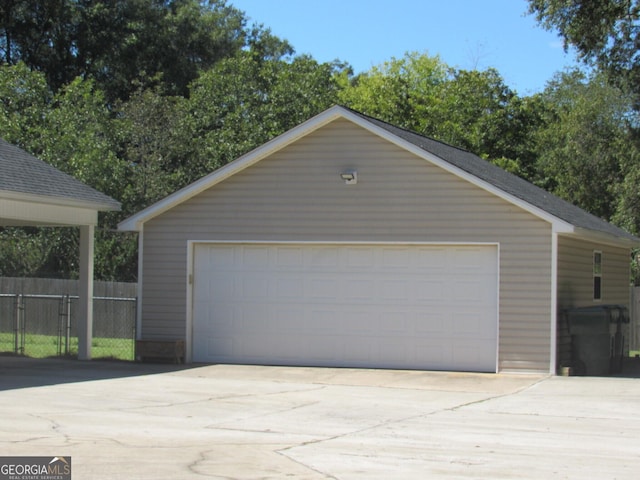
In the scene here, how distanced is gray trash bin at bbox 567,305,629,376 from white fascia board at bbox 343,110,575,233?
165 cm

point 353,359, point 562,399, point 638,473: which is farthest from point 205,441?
point 353,359

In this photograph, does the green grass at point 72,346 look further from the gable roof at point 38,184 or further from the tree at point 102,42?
the tree at point 102,42

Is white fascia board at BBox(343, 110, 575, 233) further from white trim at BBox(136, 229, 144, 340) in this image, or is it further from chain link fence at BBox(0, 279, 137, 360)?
chain link fence at BBox(0, 279, 137, 360)

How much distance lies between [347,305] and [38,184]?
606 centimetres

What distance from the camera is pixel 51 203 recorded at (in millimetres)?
17250

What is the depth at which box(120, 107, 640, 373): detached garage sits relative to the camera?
1716cm

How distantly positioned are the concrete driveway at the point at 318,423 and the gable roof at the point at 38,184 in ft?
10.1

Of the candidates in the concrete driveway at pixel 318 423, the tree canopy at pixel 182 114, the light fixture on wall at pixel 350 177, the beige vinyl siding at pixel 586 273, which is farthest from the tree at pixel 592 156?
the concrete driveway at pixel 318 423

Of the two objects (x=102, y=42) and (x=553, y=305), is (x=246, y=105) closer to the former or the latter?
(x=102, y=42)

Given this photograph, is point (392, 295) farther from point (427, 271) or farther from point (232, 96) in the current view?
point (232, 96)

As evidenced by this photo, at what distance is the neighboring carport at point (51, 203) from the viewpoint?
16320mm

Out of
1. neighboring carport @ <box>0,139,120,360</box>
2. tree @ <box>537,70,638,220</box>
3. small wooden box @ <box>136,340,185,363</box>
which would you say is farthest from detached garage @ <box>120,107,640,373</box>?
tree @ <box>537,70,638,220</box>

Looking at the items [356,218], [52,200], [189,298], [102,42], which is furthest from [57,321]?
[102,42]

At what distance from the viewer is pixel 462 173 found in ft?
57.0
